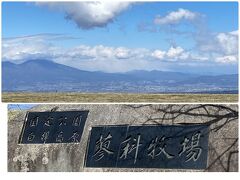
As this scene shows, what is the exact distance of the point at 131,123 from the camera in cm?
623

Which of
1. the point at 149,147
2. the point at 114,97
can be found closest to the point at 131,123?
the point at 149,147

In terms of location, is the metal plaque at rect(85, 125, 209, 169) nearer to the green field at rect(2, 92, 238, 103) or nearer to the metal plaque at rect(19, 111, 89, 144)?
the metal plaque at rect(19, 111, 89, 144)

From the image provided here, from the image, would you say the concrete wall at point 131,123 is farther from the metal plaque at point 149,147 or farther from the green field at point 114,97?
the green field at point 114,97

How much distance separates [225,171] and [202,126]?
0.67 m

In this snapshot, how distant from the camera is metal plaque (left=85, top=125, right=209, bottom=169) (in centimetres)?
589

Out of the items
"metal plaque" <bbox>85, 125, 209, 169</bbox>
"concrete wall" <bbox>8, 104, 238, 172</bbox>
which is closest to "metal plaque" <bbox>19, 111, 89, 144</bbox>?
"concrete wall" <bbox>8, 104, 238, 172</bbox>

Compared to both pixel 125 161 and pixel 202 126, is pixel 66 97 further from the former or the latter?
pixel 202 126

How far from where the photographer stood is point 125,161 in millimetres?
6031

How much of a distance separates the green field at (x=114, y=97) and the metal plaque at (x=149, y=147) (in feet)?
1.93

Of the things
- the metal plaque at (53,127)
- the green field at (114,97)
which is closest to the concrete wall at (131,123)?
the metal plaque at (53,127)

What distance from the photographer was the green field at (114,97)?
6.65 meters

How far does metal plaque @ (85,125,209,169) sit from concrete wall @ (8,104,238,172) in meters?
0.08

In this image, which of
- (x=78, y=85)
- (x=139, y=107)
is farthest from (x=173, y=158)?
(x=78, y=85)

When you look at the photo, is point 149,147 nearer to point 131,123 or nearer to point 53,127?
point 131,123
